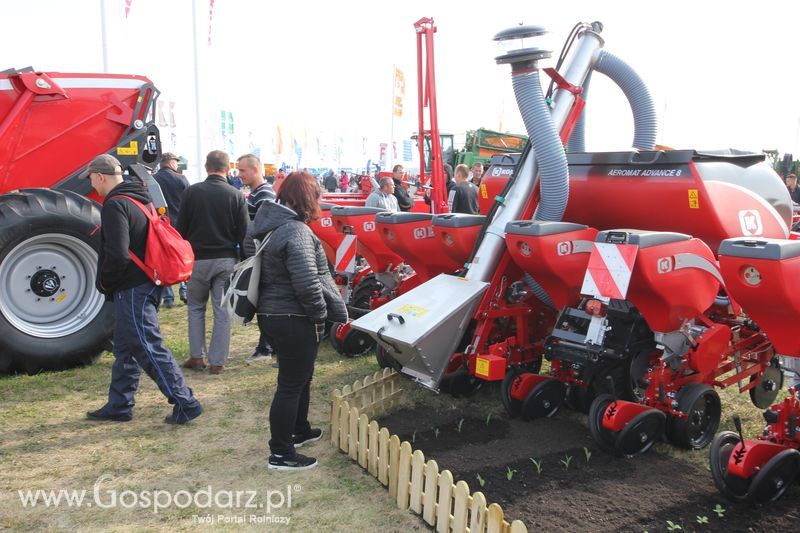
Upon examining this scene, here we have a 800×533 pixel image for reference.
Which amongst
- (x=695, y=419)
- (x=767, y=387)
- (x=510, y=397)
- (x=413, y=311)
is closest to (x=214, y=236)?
(x=413, y=311)

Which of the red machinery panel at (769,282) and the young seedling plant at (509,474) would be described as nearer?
the red machinery panel at (769,282)

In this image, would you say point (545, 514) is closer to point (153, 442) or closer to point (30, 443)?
point (153, 442)

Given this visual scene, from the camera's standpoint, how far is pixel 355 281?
6602 mm

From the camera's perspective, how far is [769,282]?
308 cm

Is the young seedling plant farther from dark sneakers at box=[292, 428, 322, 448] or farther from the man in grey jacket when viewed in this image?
the man in grey jacket

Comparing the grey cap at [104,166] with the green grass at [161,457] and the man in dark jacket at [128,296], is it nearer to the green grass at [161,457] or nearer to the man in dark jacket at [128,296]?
the man in dark jacket at [128,296]

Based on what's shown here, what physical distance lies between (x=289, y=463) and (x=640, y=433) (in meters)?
2.06

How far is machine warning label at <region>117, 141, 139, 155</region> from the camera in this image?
6.38 meters

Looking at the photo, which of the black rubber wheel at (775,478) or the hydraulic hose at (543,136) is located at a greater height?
the hydraulic hose at (543,136)

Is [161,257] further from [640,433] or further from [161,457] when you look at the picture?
[640,433]

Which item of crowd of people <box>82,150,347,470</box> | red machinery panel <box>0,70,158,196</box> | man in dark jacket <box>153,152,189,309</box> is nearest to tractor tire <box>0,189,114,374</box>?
red machinery panel <box>0,70,158,196</box>

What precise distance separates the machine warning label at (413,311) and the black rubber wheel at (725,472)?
1.85 meters

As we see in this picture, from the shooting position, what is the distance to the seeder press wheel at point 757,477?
3285mm

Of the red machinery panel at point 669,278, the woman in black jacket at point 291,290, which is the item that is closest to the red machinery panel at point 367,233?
the woman in black jacket at point 291,290
